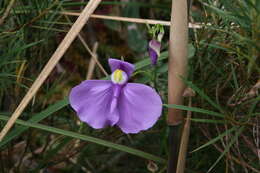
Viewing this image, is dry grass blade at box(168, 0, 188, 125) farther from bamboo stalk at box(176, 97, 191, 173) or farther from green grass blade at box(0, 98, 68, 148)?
green grass blade at box(0, 98, 68, 148)

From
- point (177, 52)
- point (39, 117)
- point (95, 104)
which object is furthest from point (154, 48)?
point (39, 117)

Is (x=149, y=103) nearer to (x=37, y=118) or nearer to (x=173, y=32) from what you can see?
(x=173, y=32)

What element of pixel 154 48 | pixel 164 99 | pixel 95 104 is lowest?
pixel 164 99

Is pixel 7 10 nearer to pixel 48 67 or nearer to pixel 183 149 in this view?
pixel 48 67

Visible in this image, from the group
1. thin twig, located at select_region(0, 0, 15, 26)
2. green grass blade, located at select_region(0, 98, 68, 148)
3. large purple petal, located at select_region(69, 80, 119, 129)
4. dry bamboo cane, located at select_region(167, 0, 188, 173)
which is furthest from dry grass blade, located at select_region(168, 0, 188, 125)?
thin twig, located at select_region(0, 0, 15, 26)

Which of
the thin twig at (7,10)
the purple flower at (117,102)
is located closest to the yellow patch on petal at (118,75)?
the purple flower at (117,102)
